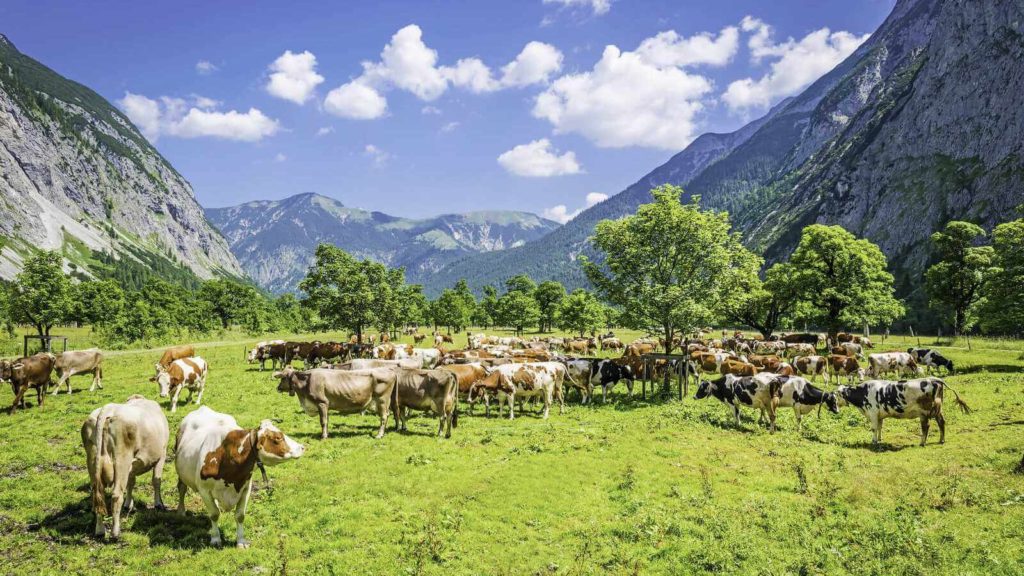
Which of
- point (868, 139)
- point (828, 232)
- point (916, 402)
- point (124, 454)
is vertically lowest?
point (916, 402)

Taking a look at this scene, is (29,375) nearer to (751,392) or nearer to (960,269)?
(751,392)

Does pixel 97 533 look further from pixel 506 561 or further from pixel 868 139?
pixel 868 139

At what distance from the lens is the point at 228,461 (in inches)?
396

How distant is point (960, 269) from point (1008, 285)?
25.6 metres

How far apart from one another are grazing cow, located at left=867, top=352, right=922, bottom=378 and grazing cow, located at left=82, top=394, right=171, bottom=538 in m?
40.9

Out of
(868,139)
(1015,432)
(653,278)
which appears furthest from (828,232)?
(868,139)

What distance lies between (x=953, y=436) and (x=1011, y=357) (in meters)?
28.9

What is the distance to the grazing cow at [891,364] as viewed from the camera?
109ft

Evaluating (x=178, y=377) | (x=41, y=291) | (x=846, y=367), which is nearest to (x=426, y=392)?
(x=178, y=377)

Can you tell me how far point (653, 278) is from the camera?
31.0m

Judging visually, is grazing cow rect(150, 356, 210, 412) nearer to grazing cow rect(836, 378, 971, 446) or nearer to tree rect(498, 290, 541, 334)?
grazing cow rect(836, 378, 971, 446)

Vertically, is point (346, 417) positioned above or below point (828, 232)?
below

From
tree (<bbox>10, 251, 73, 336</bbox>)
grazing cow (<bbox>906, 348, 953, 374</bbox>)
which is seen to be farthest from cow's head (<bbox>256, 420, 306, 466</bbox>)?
tree (<bbox>10, 251, 73, 336</bbox>)

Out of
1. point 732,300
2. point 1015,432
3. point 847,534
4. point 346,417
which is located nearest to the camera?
point 847,534
